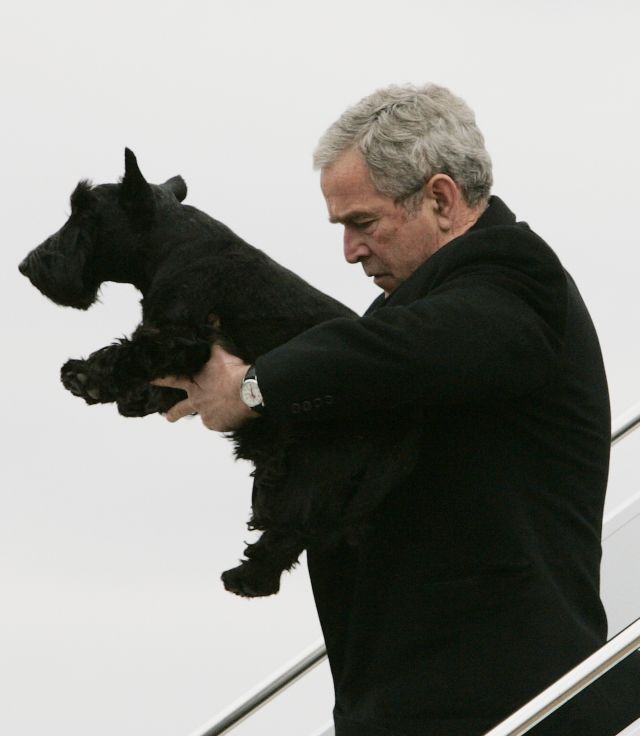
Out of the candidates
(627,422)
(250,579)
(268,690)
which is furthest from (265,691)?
(627,422)

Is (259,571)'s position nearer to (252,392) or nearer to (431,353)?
(252,392)

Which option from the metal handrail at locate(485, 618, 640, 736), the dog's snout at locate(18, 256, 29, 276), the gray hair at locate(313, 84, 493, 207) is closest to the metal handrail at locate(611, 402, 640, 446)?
the gray hair at locate(313, 84, 493, 207)

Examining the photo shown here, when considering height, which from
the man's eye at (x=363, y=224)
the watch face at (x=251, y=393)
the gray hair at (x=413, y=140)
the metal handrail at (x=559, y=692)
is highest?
the gray hair at (x=413, y=140)

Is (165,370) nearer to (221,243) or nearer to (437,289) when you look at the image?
(221,243)

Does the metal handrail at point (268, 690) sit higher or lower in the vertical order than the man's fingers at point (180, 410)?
lower

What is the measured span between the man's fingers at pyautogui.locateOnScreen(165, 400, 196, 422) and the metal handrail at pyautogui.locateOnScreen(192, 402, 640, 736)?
39.6 inches

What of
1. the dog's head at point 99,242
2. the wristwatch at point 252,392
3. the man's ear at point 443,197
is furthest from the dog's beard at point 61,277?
the man's ear at point 443,197

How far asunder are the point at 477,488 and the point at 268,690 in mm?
1174

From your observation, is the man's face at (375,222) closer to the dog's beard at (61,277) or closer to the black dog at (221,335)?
the black dog at (221,335)

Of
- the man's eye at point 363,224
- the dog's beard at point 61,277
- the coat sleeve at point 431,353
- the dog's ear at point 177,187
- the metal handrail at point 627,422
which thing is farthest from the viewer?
the metal handrail at point 627,422

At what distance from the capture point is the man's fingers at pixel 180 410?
195cm

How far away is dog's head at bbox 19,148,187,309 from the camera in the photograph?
2.04 meters

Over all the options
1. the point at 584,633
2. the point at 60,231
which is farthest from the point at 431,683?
the point at 60,231

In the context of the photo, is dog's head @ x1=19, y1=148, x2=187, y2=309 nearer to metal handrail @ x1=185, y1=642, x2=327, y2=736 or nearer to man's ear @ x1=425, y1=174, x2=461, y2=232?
man's ear @ x1=425, y1=174, x2=461, y2=232
